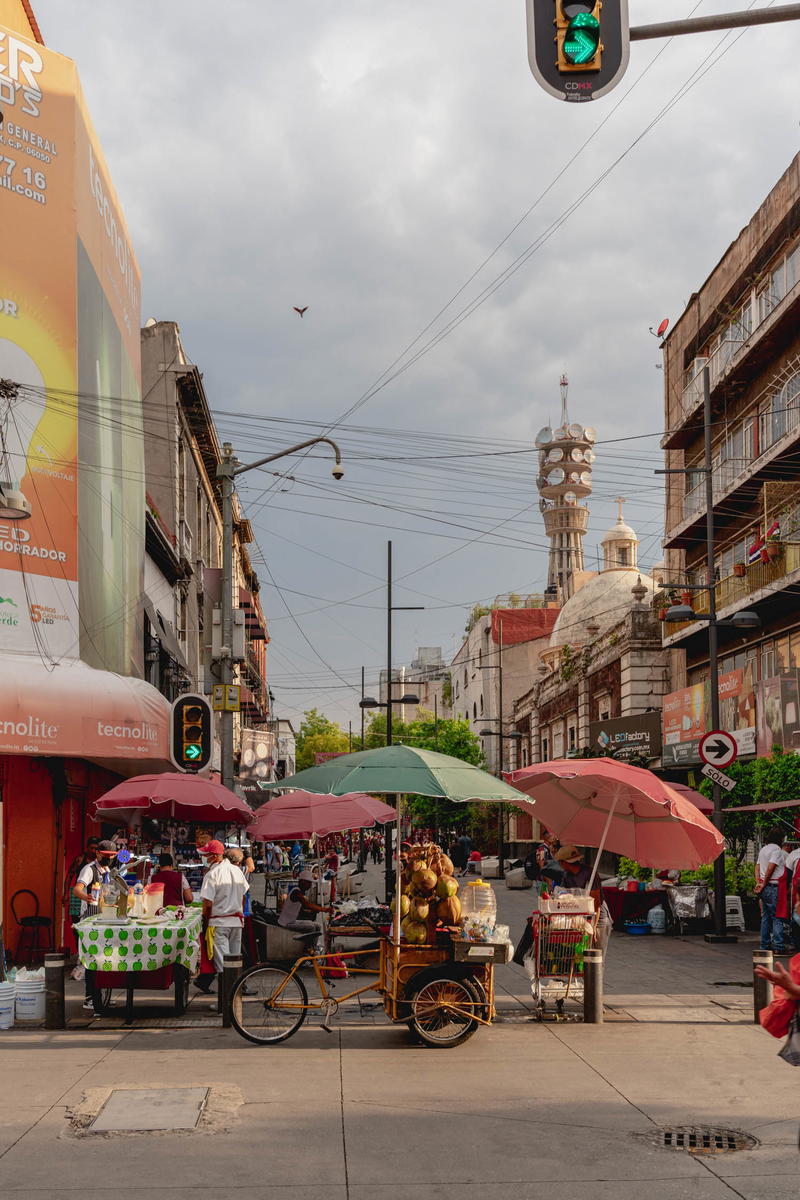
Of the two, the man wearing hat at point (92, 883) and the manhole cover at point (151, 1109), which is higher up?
the man wearing hat at point (92, 883)

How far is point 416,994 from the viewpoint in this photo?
37.6 ft

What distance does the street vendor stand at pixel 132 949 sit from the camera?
499 inches

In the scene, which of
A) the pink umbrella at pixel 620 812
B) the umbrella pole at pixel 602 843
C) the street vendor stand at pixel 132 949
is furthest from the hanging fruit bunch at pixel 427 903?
the street vendor stand at pixel 132 949

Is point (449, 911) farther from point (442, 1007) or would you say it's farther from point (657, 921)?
point (657, 921)

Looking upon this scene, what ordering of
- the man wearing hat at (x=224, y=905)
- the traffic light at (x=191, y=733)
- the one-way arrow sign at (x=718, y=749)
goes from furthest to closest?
the one-way arrow sign at (x=718, y=749) → the traffic light at (x=191, y=733) → the man wearing hat at (x=224, y=905)

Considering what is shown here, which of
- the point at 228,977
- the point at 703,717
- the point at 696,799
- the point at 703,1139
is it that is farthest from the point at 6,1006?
the point at 703,717

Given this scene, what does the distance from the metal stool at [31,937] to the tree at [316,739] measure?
101 m

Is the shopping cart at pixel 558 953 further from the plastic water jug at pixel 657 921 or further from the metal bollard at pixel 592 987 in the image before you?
the plastic water jug at pixel 657 921

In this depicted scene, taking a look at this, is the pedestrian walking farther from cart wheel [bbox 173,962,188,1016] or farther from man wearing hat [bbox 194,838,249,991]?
cart wheel [bbox 173,962,188,1016]

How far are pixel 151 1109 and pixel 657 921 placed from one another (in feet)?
54.5

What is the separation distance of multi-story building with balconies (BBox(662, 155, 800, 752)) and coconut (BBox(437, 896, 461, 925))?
48.3 ft

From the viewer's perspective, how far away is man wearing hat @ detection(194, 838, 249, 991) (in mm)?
14133

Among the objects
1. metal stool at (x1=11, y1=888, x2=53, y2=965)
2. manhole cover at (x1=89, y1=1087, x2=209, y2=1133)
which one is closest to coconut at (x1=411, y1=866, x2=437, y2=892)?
manhole cover at (x1=89, y1=1087, x2=209, y2=1133)

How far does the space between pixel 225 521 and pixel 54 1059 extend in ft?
33.9
